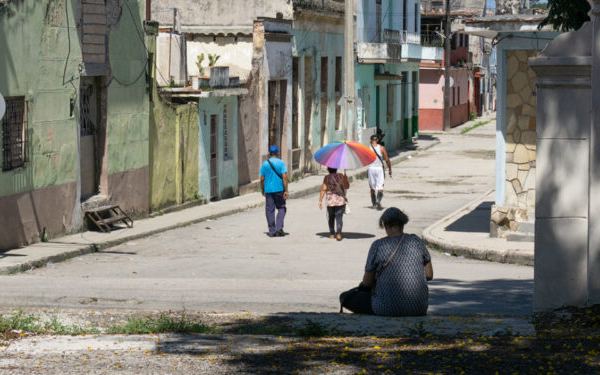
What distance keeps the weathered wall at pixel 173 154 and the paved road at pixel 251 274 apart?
4.25ft

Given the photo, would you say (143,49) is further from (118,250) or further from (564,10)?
(564,10)

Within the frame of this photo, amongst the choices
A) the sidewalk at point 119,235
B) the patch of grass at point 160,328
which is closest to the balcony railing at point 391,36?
the sidewalk at point 119,235

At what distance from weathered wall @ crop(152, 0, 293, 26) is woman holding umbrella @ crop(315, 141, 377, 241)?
1153 centimetres

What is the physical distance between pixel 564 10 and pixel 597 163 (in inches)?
176

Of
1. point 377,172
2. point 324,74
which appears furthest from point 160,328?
point 324,74

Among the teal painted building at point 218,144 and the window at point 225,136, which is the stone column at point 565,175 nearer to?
the teal painted building at point 218,144

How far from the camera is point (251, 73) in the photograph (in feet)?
95.6

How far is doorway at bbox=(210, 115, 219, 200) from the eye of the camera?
26.2 meters

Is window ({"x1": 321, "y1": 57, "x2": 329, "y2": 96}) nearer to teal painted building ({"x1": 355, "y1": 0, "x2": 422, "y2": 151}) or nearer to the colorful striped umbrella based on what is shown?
teal painted building ({"x1": 355, "y1": 0, "x2": 422, "y2": 151})

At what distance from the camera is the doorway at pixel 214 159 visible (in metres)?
26.2

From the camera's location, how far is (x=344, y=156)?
20.0 m

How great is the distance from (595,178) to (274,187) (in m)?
11.1

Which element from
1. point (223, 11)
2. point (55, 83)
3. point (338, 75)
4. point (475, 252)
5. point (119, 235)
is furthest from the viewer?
point (338, 75)

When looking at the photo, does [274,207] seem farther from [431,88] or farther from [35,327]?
[431,88]
